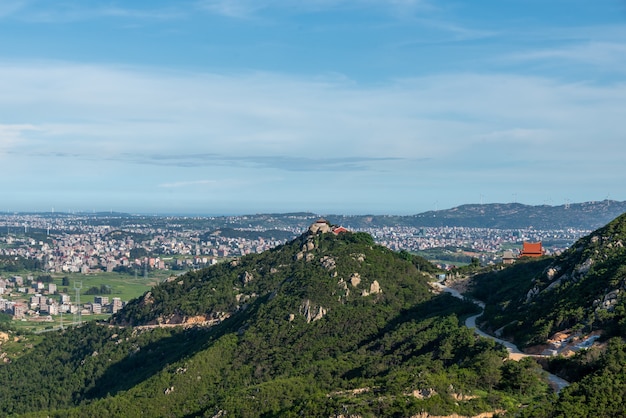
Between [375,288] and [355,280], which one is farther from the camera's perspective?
[355,280]

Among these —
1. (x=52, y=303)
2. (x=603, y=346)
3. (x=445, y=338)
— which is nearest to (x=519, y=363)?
(x=603, y=346)

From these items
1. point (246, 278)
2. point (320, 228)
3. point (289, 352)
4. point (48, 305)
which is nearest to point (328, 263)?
point (246, 278)

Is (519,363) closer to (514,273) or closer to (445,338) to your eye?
(445,338)

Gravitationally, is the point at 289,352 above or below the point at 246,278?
below

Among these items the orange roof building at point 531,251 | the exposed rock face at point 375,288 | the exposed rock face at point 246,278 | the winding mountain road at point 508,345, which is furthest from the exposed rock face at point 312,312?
the orange roof building at point 531,251

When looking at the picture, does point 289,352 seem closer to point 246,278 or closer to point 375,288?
point 375,288

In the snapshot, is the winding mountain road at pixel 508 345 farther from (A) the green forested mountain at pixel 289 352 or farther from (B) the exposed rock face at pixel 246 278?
(B) the exposed rock face at pixel 246 278
